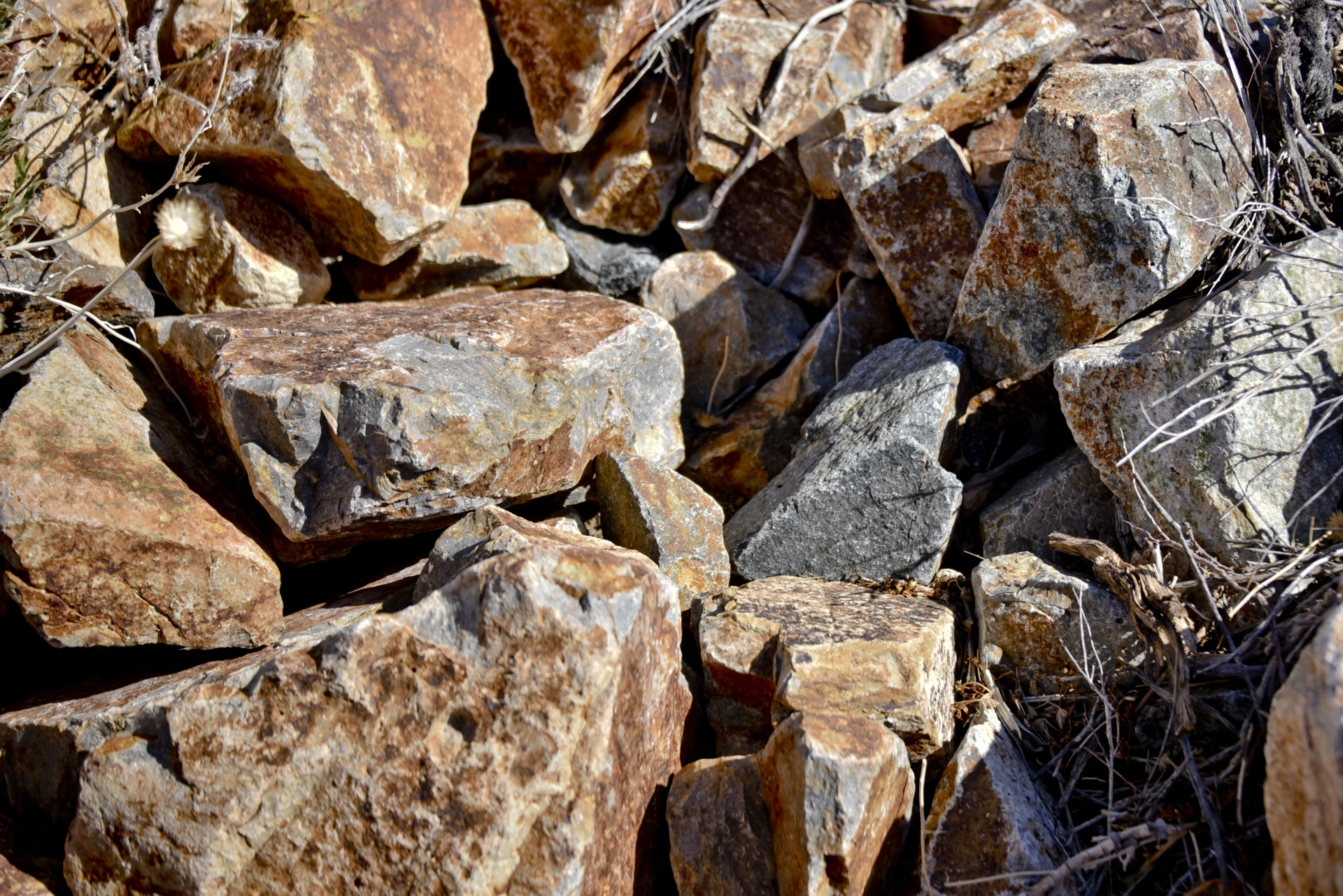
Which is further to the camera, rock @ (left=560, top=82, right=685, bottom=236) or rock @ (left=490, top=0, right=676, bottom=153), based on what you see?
rock @ (left=560, top=82, right=685, bottom=236)

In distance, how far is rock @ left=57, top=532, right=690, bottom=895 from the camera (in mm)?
1858

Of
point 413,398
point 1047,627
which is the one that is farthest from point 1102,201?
point 413,398

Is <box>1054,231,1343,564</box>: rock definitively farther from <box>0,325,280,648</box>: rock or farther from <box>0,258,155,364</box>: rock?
<box>0,258,155,364</box>: rock

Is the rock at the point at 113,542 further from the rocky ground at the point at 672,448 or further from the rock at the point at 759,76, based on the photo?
the rock at the point at 759,76

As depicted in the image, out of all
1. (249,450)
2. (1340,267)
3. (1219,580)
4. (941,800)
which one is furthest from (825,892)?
(1340,267)

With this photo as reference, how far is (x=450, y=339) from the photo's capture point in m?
2.75

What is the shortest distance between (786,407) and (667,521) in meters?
0.92

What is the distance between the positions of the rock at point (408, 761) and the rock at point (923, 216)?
6.25 feet

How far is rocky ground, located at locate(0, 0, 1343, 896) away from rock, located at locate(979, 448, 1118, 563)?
0.04 feet

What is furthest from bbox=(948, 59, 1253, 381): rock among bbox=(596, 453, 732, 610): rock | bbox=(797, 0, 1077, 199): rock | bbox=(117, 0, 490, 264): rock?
bbox=(117, 0, 490, 264): rock

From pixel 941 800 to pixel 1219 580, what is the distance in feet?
3.13

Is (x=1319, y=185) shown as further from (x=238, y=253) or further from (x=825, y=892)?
(x=238, y=253)

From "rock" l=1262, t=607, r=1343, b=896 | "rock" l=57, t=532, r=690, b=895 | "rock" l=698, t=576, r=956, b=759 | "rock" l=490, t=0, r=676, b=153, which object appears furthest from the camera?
"rock" l=490, t=0, r=676, b=153

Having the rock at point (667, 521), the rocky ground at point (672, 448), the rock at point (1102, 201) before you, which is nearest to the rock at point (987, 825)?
the rocky ground at point (672, 448)
